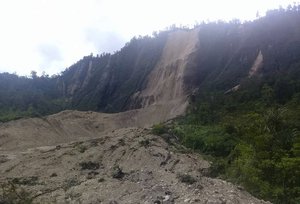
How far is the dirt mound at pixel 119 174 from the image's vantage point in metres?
21.4

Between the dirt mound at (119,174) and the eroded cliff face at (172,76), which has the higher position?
the eroded cliff face at (172,76)

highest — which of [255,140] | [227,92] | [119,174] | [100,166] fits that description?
[227,92]

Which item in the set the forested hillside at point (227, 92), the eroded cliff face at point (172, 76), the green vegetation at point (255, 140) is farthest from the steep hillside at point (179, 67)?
the green vegetation at point (255, 140)

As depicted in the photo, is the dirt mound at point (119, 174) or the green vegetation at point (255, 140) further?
the green vegetation at point (255, 140)

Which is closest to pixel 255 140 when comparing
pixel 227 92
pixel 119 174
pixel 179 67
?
pixel 119 174

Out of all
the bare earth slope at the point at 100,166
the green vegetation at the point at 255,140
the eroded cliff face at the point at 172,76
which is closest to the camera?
the bare earth slope at the point at 100,166

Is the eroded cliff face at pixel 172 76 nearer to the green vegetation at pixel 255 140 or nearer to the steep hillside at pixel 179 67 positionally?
the steep hillside at pixel 179 67

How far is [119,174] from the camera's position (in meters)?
30.2

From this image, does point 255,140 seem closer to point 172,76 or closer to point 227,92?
point 227,92

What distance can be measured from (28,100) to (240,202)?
89.1 m

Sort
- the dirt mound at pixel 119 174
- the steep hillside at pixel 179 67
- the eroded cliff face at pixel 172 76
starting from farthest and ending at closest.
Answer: the eroded cliff face at pixel 172 76
the steep hillside at pixel 179 67
the dirt mound at pixel 119 174

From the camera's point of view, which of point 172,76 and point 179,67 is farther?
point 179,67

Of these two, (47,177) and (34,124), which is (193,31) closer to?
(34,124)

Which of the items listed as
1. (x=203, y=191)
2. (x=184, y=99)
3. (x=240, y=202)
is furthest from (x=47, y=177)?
(x=184, y=99)
